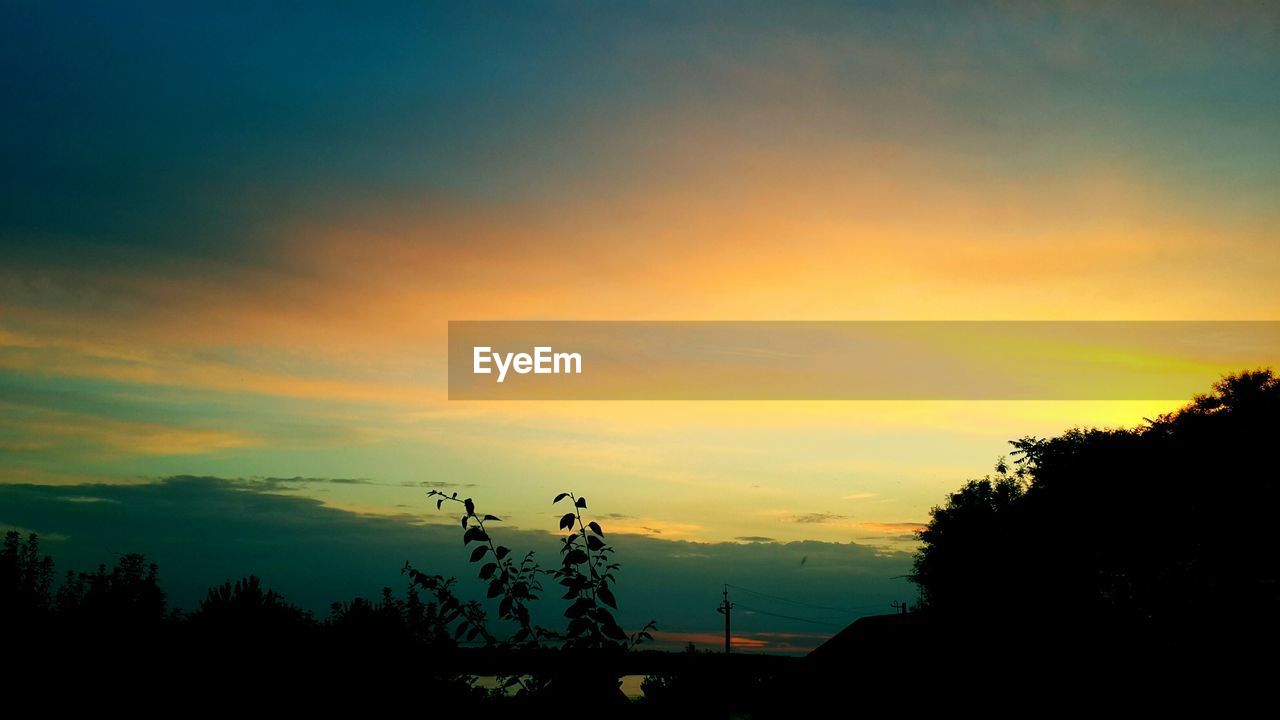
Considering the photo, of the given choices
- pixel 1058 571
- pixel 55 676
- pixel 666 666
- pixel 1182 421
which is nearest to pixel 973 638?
pixel 666 666

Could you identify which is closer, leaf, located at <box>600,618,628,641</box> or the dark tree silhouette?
leaf, located at <box>600,618,628,641</box>

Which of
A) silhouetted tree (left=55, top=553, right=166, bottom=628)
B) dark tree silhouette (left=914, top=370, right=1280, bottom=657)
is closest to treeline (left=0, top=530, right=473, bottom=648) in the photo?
silhouetted tree (left=55, top=553, right=166, bottom=628)

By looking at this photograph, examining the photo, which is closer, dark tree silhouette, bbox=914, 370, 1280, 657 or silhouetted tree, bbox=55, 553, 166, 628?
silhouetted tree, bbox=55, 553, 166, 628

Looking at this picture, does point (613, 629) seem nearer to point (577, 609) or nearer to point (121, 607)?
point (577, 609)

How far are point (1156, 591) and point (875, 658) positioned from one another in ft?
150

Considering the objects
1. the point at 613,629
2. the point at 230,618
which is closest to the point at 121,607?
the point at 230,618

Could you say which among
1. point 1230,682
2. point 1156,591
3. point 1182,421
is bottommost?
point 1156,591

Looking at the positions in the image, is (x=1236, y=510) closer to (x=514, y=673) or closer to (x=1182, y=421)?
(x=1182, y=421)

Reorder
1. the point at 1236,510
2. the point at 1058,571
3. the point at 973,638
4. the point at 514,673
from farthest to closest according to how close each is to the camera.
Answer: the point at 1058,571 → the point at 1236,510 → the point at 973,638 → the point at 514,673

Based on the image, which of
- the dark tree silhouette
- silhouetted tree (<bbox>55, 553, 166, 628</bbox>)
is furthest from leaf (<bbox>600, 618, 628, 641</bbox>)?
the dark tree silhouette

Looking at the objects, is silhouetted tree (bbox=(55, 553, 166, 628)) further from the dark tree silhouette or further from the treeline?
the dark tree silhouette

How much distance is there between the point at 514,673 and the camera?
7023 mm

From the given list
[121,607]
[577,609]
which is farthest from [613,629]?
[121,607]

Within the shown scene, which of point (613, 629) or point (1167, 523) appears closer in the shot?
point (613, 629)
